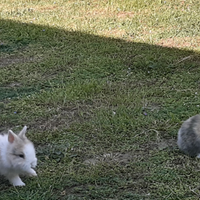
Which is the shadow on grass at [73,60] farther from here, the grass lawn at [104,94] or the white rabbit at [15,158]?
the white rabbit at [15,158]

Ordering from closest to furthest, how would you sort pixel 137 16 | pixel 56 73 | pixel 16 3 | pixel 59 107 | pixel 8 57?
pixel 59 107 → pixel 56 73 → pixel 8 57 → pixel 137 16 → pixel 16 3

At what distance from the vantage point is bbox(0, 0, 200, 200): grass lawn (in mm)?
3330

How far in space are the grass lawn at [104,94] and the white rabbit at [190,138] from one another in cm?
9

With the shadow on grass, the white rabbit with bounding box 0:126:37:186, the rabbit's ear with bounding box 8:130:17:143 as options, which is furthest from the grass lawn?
the rabbit's ear with bounding box 8:130:17:143

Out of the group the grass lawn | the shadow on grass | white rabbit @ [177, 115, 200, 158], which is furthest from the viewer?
the shadow on grass

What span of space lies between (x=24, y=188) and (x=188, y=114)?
198 centimetres

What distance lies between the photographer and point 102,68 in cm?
557

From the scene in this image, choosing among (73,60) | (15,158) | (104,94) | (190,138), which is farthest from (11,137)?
(73,60)

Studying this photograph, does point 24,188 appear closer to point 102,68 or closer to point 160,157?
point 160,157

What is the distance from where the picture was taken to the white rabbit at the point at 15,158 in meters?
3.12

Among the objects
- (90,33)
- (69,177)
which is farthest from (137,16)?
(69,177)

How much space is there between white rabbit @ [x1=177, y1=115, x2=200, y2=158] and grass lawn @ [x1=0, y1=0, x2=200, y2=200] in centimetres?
9

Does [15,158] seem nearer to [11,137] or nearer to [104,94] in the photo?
[11,137]

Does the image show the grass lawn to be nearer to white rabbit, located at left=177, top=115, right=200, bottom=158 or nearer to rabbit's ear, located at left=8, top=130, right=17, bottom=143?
white rabbit, located at left=177, top=115, right=200, bottom=158
